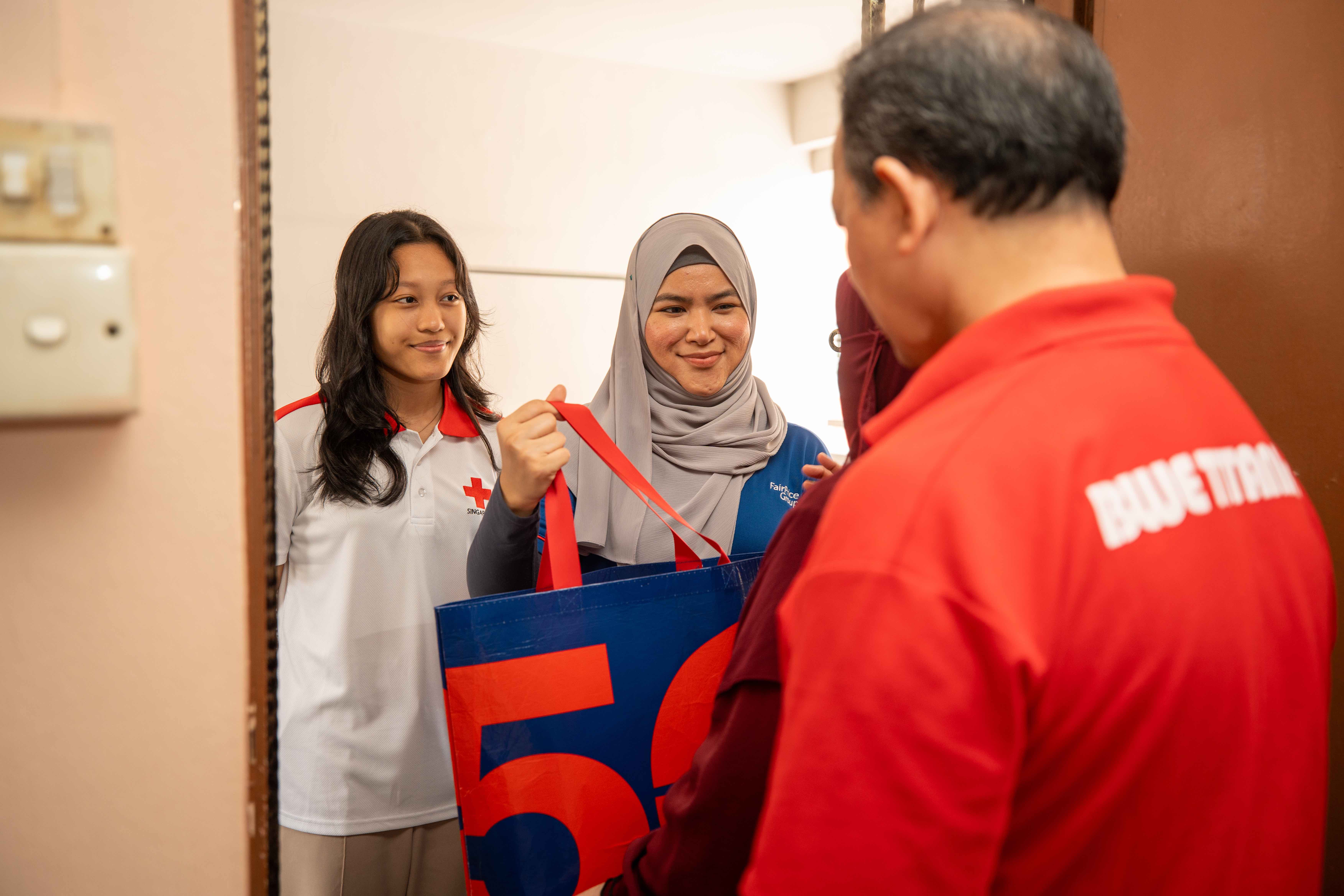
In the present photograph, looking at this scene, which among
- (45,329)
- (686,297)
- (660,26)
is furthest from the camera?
(686,297)

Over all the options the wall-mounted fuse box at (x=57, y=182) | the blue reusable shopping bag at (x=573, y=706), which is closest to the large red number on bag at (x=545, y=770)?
the blue reusable shopping bag at (x=573, y=706)

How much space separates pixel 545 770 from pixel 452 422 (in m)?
0.40

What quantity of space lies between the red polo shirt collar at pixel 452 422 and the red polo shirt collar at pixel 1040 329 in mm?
643

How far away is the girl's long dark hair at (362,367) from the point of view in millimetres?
842

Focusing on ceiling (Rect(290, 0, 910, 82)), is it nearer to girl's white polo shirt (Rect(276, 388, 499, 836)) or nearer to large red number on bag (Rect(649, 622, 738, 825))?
girl's white polo shirt (Rect(276, 388, 499, 836))

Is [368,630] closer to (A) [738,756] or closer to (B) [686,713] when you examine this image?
(B) [686,713]

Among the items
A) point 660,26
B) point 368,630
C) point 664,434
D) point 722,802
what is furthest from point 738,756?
point 660,26

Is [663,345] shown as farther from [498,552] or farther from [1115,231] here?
[1115,231]

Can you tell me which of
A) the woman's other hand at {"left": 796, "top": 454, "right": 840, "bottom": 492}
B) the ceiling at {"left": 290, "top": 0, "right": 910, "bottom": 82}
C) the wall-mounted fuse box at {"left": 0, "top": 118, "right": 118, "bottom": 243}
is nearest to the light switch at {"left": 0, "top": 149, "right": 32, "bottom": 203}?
the wall-mounted fuse box at {"left": 0, "top": 118, "right": 118, "bottom": 243}

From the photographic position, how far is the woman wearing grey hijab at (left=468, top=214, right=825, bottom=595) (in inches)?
44.2

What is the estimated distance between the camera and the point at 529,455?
0.91m

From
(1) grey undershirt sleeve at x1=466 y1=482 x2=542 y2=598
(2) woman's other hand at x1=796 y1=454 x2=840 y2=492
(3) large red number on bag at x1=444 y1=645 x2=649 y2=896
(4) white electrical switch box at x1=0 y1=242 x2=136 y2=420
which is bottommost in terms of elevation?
(3) large red number on bag at x1=444 y1=645 x2=649 y2=896

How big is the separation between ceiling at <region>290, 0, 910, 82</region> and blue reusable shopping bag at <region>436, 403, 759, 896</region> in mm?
543

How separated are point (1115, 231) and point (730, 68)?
0.51m
